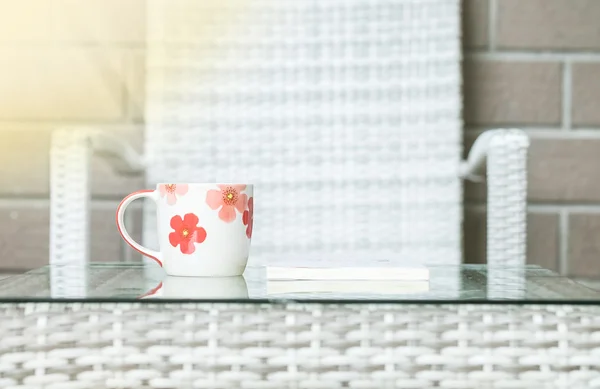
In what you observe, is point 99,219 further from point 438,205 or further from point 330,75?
point 438,205

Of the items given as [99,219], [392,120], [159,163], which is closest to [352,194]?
[392,120]

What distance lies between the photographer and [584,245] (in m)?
1.26

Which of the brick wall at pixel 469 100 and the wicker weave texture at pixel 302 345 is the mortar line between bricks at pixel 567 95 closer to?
the brick wall at pixel 469 100

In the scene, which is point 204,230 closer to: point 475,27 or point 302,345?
point 302,345

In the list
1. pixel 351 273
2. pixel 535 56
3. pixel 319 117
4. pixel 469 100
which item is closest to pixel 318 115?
pixel 319 117

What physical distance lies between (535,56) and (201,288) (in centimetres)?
88

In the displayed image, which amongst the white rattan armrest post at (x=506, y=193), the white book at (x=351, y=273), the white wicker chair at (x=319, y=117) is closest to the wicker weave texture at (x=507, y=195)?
the white rattan armrest post at (x=506, y=193)

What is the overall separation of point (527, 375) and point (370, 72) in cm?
77

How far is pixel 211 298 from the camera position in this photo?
509mm

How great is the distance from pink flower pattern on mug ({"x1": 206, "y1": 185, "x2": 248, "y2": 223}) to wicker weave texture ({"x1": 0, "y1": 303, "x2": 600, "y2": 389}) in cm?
17

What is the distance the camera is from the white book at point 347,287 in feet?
1.78

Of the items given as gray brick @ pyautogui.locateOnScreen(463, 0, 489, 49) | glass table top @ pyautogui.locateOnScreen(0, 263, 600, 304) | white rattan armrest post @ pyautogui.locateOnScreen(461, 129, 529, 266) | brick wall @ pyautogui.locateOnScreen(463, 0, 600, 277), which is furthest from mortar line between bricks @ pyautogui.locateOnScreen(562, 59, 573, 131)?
glass table top @ pyautogui.locateOnScreen(0, 263, 600, 304)

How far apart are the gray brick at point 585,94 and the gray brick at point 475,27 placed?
0.16 metres

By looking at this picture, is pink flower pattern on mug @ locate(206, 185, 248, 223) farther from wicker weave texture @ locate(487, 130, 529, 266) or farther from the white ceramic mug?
wicker weave texture @ locate(487, 130, 529, 266)
